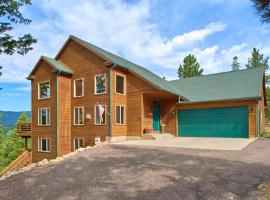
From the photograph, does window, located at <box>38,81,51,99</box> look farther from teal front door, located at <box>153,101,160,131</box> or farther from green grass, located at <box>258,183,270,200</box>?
green grass, located at <box>258,183,270,200</box>

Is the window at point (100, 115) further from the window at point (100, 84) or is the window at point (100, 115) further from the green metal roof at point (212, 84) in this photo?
the green metal roof at point (212, 84)

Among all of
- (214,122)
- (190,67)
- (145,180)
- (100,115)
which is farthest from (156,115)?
(190,67)

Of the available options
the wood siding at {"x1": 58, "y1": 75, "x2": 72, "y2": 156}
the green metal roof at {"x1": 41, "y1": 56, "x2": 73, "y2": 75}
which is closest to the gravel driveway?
the wood siding at {"x1": 58, "y1": 75, "x2": 72, "y2": 156}

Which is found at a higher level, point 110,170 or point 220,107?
point 220,107

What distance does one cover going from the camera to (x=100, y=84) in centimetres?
1705

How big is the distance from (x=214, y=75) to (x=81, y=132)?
13.6 metres

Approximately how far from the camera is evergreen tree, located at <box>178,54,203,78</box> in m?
37.2

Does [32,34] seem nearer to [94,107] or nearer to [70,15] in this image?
[70,15]

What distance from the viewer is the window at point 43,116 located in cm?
1867

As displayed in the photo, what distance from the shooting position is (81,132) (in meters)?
17.6

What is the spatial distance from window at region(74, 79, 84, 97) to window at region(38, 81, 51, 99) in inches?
86.2

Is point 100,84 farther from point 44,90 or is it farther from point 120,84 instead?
point 44,90

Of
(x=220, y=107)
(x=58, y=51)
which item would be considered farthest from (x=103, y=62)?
(x=220, y=107)

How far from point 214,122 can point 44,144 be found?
13528 millimetres
